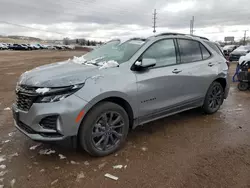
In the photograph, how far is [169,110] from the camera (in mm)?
4043

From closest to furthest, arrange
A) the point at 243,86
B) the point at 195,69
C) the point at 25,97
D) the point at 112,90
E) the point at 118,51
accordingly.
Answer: the point at 25,97 < the point at 112,90 < the point at 118,51 < the point at 195,69 < the point at 243,86

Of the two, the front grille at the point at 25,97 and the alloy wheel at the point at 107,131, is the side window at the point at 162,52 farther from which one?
the front grille at the point at 25,97

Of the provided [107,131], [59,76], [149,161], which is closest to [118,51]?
[59,76]

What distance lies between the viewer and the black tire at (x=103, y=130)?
301cm

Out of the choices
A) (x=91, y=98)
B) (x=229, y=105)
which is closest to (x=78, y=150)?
(x=91, y=98)

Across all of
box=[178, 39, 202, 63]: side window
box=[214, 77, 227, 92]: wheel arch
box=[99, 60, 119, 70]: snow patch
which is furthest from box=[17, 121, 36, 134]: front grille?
box=[214, 77, 227, 92]: wheel arch

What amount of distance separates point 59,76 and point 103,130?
951 millimetres

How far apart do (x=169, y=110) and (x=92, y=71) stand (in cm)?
162

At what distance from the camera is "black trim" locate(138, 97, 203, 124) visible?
12.2 feet

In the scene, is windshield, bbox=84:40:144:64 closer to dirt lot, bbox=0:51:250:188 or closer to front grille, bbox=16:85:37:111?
front grille, bbox=16:85:37:111

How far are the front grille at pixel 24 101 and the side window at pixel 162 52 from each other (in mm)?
1804

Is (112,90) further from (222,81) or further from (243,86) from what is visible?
(243,86)

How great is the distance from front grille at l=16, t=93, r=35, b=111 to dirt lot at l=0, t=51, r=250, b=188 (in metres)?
0.65

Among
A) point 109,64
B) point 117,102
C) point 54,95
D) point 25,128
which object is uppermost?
point 109,64
